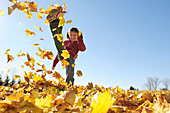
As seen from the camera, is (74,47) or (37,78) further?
(74,47)

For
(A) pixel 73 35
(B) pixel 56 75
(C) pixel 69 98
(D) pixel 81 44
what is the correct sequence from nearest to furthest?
(C) pixel 69 98, (B) pixel 56 75, (D) pixel 81 44, (A) pixel 73 35

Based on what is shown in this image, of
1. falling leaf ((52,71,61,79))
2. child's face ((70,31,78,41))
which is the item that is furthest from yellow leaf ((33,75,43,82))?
child's face ((70,31,78,41))

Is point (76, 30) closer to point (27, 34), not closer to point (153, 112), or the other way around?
point (27, 34)

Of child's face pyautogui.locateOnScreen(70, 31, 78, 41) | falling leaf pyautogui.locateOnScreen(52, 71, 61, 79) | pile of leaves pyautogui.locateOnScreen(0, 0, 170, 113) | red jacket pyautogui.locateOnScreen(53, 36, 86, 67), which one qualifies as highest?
child's face pyautogui.locateOnScreen(70, 31, 78, 41)

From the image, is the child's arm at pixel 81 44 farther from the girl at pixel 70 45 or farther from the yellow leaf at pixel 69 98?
the yellow leaf at pixel 69 98

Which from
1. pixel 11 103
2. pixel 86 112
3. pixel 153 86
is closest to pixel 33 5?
pixel 11 103

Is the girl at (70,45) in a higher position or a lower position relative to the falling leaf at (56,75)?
higher

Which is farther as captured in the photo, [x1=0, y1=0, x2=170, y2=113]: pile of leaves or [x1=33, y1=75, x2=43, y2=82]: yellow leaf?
[x1=33, y1=75, x2=43, y2=82]: yellow leaf

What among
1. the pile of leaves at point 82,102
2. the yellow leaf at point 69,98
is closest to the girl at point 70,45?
the pile of leaves at point 82,102

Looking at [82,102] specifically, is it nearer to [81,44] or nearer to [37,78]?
[37,78]

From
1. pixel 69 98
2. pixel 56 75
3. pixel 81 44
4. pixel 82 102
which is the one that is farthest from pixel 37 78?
pixel 69 98

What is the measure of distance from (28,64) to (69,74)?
Result: 4.08ft

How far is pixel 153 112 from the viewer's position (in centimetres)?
76

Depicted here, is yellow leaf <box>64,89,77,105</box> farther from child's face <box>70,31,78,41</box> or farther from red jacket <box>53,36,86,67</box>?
child's face <box>70,31,78,41</box>
